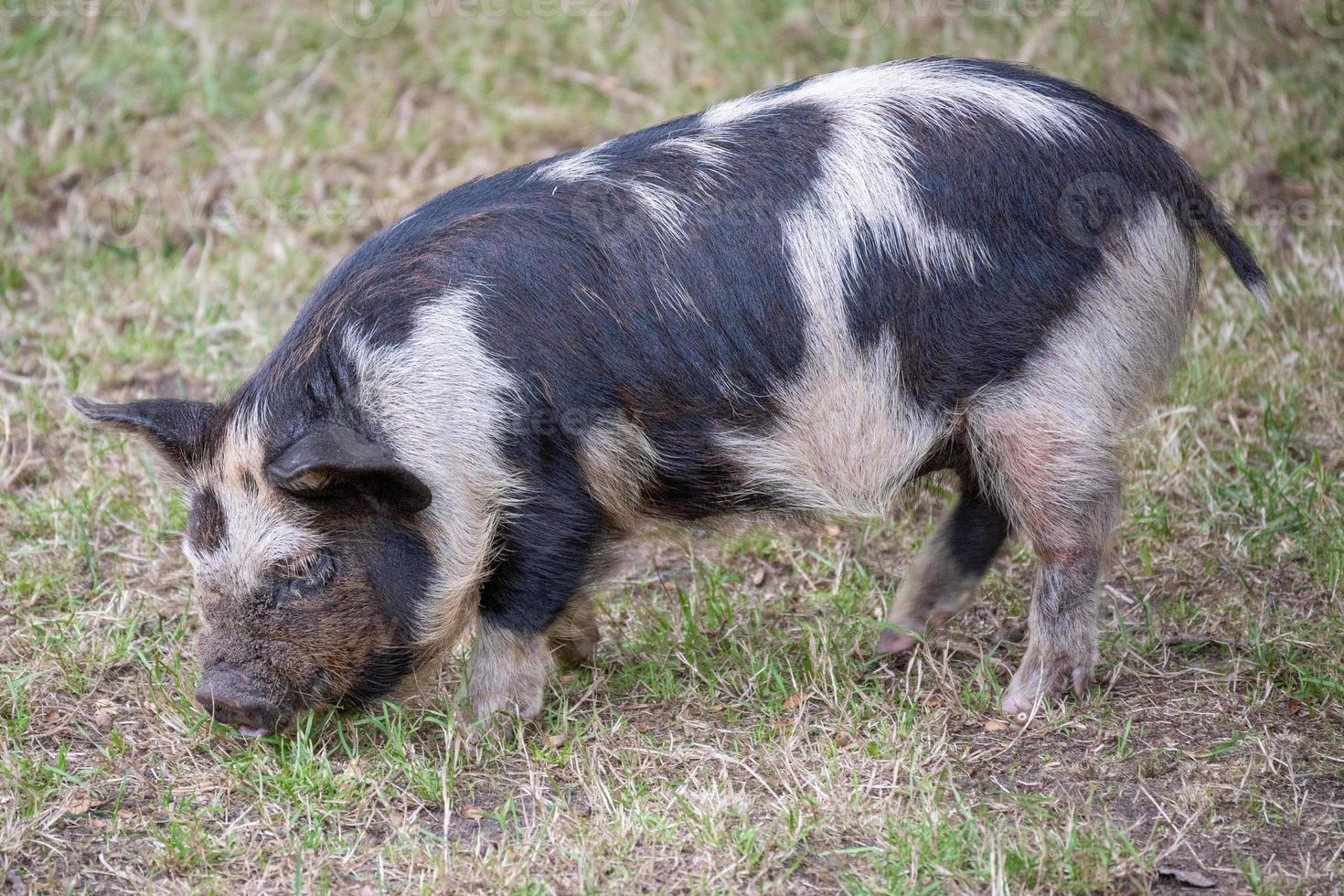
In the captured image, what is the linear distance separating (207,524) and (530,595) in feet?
2.98

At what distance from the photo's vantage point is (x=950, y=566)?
4766mm

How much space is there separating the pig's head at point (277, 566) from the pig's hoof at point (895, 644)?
152cm

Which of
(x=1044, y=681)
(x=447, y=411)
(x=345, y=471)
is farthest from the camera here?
(x=1044, y=681)

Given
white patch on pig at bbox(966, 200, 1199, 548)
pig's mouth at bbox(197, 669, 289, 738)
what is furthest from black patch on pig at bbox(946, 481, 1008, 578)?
pig's mouth at bbox(197, 669, 289, 738)

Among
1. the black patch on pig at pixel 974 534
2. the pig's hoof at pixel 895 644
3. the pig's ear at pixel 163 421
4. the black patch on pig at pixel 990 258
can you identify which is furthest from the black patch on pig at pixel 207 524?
the black patch on pig at pixel 974 534

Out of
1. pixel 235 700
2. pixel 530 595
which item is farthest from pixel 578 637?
pixel 235 700

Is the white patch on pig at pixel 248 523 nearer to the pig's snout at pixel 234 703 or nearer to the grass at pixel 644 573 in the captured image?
the pig's snout at pixel 234 703

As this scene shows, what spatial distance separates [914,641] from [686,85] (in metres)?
4.32

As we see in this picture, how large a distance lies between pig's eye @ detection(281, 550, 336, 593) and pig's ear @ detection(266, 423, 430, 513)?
20 centimetres

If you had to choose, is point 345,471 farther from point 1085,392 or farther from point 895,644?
point 1085,392

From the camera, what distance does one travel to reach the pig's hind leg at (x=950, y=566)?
4.75m

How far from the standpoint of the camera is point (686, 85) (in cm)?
817

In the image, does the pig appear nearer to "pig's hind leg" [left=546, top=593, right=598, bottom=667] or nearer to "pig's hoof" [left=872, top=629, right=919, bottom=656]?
"pig's hind leg" [left=546, top=593, right=598, bottom=667]

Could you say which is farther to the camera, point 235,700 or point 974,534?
point 974,534
